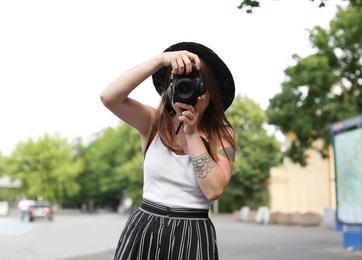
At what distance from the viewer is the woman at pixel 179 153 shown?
2.01 metres

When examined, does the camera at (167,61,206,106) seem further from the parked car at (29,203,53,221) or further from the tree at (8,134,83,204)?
the tree at (8,134,83,204)

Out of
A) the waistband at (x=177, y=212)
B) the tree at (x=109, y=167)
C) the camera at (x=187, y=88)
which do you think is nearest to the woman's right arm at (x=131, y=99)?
the camera at (x=187, y=88)

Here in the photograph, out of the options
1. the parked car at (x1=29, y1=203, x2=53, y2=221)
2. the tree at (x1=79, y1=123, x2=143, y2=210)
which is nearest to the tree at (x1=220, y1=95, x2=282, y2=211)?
the tree at (x1=79, y1=123, x2=143, y2=210)

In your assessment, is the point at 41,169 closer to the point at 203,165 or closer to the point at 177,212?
the point at 177,212

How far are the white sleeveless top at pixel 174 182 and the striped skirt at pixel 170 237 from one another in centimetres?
3

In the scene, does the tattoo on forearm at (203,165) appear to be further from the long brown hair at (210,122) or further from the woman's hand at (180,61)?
the woman's hand at (180,61)

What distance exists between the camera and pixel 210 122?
2.21 meters

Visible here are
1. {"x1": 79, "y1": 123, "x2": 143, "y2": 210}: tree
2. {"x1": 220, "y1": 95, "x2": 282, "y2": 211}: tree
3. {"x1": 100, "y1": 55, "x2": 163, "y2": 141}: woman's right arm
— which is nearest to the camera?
{"x1": 100, "y1": 55, "x2": 163, "y2": 141}: woman's right arm

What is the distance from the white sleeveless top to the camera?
2.09 meters

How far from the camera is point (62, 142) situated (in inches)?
2992

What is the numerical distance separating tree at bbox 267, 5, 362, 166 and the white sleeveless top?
2393 cm

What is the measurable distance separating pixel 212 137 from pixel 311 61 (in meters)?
24.3

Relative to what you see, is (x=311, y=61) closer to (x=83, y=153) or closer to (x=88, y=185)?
(x=88, y=185)

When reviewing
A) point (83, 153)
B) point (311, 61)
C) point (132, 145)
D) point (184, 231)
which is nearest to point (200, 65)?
point (184, 231)
